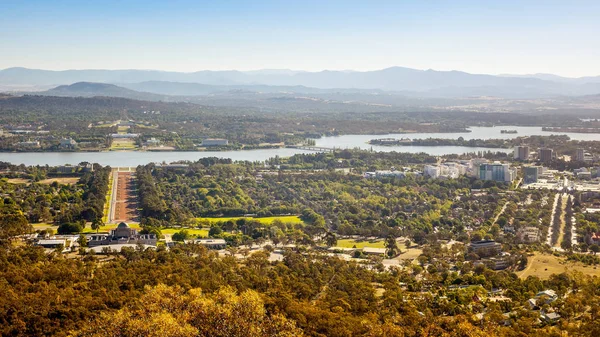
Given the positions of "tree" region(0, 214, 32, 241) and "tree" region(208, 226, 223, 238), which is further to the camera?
"tree" region(208, 226, 223, 238)

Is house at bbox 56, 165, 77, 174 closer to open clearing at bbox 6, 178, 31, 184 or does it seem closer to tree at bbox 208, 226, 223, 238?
open clearing at bbox 6, 178, 31, 184

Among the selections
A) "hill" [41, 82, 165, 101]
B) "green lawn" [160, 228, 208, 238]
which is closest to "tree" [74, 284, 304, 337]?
"green lawn" [160, 228, 208, 238]

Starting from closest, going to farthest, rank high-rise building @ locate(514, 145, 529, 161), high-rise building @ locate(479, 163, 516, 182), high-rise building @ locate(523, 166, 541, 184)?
high-rise building @ locate(479, 163, 516, 182)
high-rise building @ locate(523, 166, 541, 184)
high-rise building @ locate(514, 145, 529, 161)

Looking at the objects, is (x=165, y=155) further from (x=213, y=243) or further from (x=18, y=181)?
(x=213, y=243)

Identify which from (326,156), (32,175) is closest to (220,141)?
(326,156)

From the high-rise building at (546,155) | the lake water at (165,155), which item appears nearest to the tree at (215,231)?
the lake water at (165,155)
